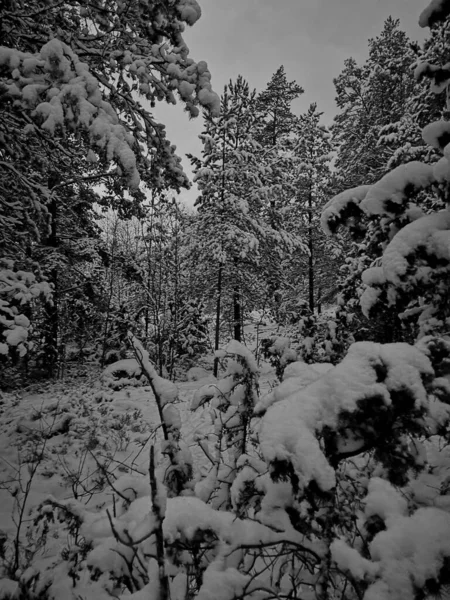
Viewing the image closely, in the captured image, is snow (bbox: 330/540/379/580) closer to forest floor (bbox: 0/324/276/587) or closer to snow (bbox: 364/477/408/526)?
snow (bbox: 364/477/408/526)

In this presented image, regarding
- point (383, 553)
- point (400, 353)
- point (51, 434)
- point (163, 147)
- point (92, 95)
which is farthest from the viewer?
point (51, 434)

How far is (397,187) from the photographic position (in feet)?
6.69

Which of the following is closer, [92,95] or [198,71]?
[92,95]

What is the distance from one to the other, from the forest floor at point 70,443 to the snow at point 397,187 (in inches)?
94.8

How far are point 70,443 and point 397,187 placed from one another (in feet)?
20.7

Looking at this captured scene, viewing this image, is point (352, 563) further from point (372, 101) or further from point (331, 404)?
point (372, 101)

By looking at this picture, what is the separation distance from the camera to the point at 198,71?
338 centimetres

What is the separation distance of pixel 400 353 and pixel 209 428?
6.03m

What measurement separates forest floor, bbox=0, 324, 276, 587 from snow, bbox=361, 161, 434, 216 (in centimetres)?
241

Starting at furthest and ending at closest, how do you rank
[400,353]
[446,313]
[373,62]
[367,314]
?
A: 1. [373,62]
2. [367,314]
3. [446,313]
4. [400,353]

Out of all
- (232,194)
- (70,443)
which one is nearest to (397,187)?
(70,443)

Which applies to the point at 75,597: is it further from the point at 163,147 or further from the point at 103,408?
the point at 103,408

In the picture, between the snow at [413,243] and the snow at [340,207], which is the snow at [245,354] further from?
the snow at [340,207]

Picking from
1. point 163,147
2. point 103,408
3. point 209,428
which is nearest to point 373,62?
point 163,147
